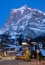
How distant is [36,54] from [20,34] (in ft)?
1.51

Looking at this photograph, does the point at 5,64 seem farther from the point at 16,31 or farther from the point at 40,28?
the point at 40,28

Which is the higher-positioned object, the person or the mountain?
the mountain

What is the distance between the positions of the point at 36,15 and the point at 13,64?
98cm

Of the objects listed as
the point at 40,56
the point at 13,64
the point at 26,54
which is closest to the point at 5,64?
the point at 13,64

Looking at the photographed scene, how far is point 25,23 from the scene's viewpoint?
376cm

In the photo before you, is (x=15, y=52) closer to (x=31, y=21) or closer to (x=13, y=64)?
(x=13, y=64)

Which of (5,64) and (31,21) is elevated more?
(31,21)

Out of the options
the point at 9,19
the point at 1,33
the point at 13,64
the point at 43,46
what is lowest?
the point at 13,64

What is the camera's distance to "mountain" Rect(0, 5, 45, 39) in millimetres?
3713

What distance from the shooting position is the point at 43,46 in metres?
3.69

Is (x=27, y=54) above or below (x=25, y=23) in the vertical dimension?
below

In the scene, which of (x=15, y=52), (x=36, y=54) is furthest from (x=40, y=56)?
(x=15, y=52)

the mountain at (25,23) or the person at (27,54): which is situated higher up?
the mountain at (25,23)

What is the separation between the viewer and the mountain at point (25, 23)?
146 inches
